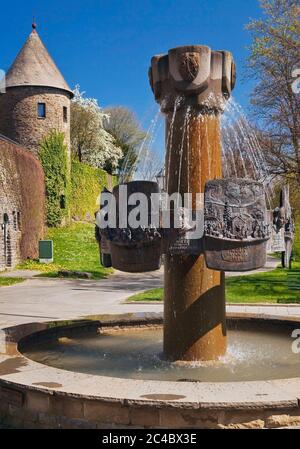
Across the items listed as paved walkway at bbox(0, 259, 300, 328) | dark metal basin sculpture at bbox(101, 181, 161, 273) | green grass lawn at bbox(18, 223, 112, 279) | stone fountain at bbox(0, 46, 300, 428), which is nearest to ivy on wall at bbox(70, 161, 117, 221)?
green grass lawn at bbox(18, 223, 112, 279)

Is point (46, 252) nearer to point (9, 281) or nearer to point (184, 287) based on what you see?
point (9, 281)

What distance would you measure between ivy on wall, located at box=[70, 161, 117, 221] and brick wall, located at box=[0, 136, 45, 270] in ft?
20.3

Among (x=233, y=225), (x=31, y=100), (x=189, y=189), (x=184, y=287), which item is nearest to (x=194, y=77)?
(x=189, y=189)

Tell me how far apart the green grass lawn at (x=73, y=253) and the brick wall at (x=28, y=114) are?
5591 mm

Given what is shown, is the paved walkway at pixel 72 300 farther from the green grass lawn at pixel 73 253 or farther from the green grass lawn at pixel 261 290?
the green grass lawn at pixel 73 253

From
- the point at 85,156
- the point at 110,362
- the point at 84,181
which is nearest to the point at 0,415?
the point at 110,362

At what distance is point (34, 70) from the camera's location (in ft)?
115

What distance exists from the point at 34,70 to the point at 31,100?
1.91 m

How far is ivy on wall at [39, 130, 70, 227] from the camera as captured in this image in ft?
116
